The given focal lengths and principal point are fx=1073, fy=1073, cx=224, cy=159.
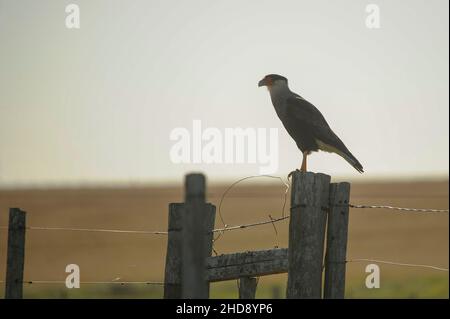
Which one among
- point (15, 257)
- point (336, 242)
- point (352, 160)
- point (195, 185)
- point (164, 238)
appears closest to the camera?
point (195, 185)

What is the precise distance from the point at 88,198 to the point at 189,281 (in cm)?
7020

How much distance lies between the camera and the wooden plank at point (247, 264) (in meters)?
7.76

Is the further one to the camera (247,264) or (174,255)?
(174,255)

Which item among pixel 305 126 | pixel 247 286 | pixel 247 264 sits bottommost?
pixel 247 286

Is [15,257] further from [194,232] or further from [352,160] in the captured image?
[352,160]

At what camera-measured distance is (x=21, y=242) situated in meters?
8.52

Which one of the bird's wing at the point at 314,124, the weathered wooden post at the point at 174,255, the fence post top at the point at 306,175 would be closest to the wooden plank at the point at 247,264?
the weathered wooden post at the point at 174,255

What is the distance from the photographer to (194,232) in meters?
5.92

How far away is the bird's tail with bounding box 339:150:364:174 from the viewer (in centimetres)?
1185

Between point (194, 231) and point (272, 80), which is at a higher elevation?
point (272, 80)

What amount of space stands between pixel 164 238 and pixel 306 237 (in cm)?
4277

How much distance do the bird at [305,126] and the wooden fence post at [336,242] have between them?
4816 millimetres

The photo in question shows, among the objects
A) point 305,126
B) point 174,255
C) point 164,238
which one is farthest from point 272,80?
point 164,238
